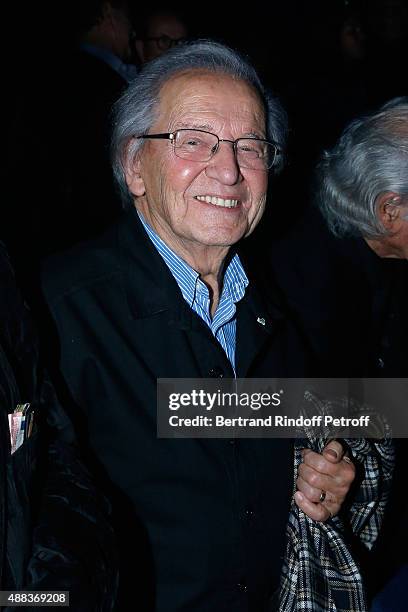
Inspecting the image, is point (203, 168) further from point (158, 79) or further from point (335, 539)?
point (335, 539)

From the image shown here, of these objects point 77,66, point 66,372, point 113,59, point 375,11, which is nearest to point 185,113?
point 66,372

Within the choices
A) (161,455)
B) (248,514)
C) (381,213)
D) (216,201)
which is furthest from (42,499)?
(381,213)

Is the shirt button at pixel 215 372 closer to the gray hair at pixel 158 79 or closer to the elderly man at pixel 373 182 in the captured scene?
the gray hair at pixel 158 79

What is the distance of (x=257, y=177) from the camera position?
1905mm

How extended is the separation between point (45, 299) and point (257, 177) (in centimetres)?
64

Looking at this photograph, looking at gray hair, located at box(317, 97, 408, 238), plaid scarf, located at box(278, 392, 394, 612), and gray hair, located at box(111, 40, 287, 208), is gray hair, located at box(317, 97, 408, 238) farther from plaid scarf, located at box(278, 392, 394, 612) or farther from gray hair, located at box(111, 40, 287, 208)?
plaid scarf, located at box(278, 392, 394, 612)

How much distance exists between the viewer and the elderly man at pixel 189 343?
1684 mm

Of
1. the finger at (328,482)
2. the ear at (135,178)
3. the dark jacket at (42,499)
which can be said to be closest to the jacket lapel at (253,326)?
the finger at (328,482)

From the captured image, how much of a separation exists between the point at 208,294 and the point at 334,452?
20.6 inches

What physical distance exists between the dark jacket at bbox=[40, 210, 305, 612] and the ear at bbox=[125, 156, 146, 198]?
0.25 metres

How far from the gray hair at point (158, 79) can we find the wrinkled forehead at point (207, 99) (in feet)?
0.06

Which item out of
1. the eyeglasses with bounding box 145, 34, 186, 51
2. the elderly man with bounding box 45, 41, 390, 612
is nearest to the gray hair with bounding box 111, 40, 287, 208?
the elderly man with bounding box 45, 41, 390, 612

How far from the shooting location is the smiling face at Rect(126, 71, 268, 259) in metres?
1.82

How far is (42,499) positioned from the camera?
4.40 feet
